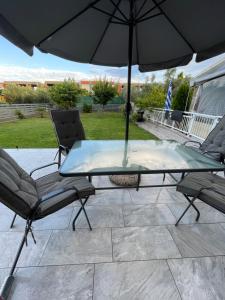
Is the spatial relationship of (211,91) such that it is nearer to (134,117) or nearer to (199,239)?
(134,117)

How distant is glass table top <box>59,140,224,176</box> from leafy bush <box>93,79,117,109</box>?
11.1m

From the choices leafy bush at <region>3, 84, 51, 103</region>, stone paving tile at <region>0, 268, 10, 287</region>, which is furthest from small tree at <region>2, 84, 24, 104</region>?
stone paving tile at <region>0, 268, 10, 287</region>

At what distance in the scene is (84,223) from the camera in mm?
1904

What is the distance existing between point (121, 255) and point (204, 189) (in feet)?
3.20

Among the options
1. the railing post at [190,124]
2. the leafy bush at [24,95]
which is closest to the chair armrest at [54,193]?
the railing post at [190,124]

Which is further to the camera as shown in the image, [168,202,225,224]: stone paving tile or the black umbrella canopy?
[168,202,225,224]: stone paving tile

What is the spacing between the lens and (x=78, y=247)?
1592 millimetres

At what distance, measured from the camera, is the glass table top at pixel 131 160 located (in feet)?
5.41

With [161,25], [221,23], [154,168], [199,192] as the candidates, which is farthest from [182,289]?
[161,25]

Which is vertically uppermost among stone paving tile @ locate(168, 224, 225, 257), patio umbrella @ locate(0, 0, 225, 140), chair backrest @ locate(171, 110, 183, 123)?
patio umbrella @ locate(0, 0, 225, 140)

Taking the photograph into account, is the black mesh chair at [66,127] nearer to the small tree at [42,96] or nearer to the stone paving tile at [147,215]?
the stone paving tile at [147,215]

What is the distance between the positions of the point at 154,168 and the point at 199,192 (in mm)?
476

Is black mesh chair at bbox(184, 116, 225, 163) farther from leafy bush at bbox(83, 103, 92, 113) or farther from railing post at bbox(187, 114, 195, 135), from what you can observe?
leafy bush at bbox(83, 103, 92, 113)

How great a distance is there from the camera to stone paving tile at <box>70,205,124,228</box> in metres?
1.89
